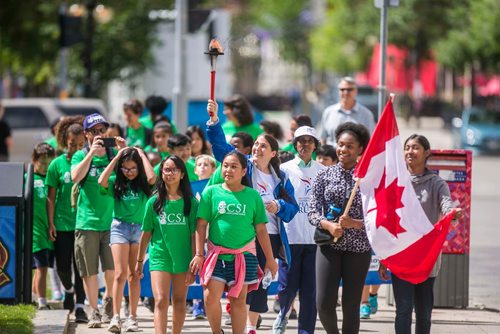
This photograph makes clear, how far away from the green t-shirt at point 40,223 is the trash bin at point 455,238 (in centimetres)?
362

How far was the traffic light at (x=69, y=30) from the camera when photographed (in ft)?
86.5

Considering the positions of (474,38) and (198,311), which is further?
(474,38)

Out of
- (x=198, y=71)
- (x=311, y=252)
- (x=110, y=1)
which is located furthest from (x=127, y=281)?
(x=198, y=71)

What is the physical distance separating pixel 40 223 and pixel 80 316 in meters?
1.08

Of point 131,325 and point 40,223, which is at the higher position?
point 40,223

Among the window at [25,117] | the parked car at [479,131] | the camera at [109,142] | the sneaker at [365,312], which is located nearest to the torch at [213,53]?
the camera at [109,142]

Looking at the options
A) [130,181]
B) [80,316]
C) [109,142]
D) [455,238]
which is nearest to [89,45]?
[455,238]

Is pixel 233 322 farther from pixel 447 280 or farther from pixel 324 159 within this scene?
pixel 447 280

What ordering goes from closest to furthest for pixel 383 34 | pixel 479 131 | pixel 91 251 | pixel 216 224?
pixel 216 224
pixel 91 251
pixel 383 34
pixel 479 131

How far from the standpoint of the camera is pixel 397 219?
8906mm

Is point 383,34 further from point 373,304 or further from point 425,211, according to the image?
point 425,211

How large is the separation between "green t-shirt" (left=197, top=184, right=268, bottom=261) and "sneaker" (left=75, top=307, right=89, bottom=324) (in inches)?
100

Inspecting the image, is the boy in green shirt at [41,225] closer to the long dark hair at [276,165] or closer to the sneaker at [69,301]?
the sneaker at [69,301]

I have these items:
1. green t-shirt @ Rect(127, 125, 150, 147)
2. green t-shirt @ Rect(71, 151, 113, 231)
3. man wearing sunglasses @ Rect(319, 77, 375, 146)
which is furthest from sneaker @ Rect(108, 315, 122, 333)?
man wearing sunglasses @ Rect(319, 77, 375, 146)
